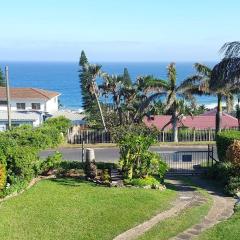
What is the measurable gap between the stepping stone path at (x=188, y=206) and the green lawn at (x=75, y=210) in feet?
1.13

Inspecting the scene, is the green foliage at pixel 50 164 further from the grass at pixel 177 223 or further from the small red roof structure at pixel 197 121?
the small red roof structure at pixel 197 121

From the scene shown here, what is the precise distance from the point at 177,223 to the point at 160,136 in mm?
26348

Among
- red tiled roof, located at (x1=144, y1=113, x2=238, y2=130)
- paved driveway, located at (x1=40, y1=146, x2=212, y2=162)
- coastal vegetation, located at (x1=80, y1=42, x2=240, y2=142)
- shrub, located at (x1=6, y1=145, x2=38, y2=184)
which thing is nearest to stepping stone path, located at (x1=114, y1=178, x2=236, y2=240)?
shrub, located at (x1=6, y1=145, x2=38, y2=184)

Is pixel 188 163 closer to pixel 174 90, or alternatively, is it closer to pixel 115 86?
pixel 174 90

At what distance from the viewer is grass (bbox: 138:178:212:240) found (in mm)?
16048

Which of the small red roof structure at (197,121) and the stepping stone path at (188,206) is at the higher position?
the small red roof structure at (197,121)

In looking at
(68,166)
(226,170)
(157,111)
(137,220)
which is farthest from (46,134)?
(157,111)

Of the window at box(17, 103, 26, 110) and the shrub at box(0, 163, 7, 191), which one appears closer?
the shrub at box(0, 163, 7, 191)

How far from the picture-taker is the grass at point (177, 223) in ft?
52.7

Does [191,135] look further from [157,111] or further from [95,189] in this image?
[95,189]

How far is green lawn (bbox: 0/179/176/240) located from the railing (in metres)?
19.1

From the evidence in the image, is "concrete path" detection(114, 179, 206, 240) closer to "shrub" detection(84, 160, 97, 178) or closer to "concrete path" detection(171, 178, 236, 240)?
"concrete path" detection(171, 178, 236, 240)

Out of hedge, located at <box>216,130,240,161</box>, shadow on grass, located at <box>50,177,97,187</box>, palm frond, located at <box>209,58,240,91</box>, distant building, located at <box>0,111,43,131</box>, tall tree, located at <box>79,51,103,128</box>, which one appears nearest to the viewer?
shadow on grass, located at <box>50,177,97,187</box>

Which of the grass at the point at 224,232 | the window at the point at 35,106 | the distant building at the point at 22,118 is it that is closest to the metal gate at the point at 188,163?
the grass at the point at 224,232
